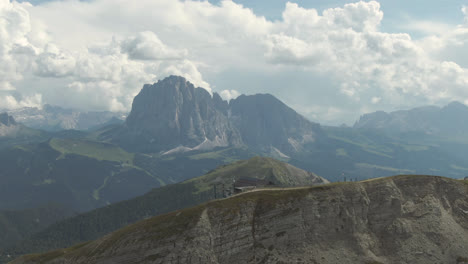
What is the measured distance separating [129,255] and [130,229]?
1218 centimetres

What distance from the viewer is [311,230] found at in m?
126

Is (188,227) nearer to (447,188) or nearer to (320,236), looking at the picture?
(320,236)

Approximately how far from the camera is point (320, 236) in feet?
413

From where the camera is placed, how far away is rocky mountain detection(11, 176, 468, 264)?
390 feet

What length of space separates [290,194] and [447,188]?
6104cm

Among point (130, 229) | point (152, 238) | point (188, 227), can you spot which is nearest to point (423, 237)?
point (188, 227)

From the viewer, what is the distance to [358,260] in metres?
121

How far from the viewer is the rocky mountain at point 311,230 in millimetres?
118938

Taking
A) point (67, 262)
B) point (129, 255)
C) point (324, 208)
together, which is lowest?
point (67, 262)

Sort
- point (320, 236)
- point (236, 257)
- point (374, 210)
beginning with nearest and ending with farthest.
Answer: point (236, 257) → point (320, 236) → point (374, 210)

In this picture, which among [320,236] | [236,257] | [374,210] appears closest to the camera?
[236,257]

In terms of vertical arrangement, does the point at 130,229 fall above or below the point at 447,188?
below

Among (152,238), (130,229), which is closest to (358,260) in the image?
(152,238)

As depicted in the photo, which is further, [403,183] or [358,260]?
[403,183]
